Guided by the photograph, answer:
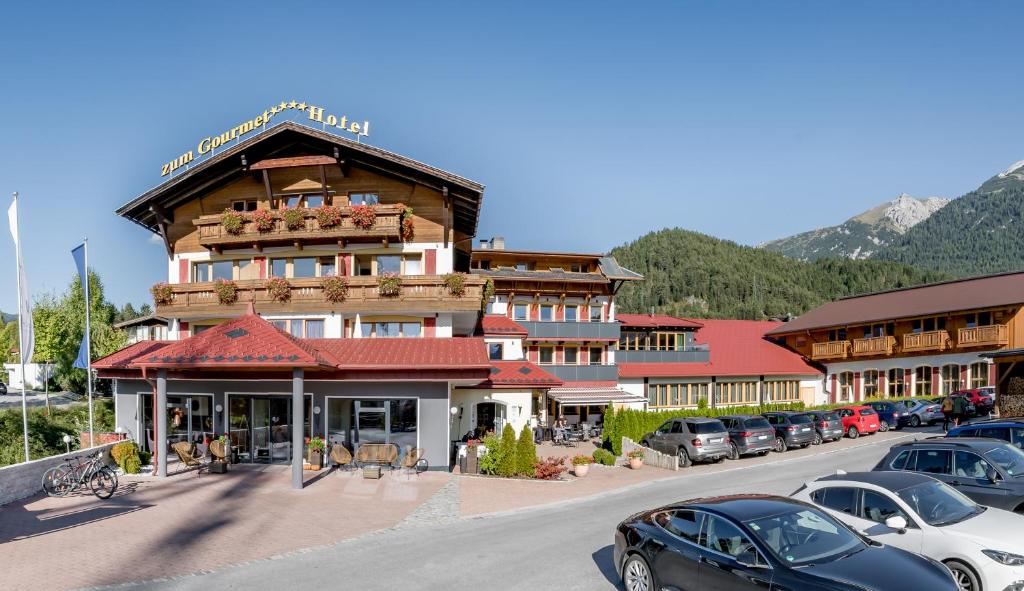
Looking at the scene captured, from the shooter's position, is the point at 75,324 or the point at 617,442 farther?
the point at 75,324

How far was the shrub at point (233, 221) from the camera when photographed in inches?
1097

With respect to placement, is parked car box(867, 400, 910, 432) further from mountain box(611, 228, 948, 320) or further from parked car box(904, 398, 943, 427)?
mountain box(611, 228, 948, 320)

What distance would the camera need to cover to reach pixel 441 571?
38.5 feet

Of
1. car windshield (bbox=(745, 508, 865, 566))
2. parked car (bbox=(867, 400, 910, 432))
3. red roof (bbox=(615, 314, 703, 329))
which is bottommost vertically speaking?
parked car (bbox=(867, 400, 910, 432))

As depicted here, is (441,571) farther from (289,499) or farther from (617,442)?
(617,442)

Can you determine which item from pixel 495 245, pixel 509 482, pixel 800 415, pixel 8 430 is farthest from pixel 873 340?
pixel 8 430

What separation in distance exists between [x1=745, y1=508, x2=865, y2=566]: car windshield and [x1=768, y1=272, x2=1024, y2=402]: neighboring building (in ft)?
126

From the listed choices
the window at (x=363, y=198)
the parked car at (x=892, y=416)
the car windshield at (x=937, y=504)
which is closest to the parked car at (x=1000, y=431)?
the car windshield at (x=937, y=504)

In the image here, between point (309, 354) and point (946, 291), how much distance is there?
44.0 m

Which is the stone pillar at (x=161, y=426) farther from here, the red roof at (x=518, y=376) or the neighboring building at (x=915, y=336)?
the neighboring building at (x=915, y=336)

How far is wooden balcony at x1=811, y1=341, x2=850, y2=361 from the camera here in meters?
49.6

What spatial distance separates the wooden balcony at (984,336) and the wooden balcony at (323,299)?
33.0 m

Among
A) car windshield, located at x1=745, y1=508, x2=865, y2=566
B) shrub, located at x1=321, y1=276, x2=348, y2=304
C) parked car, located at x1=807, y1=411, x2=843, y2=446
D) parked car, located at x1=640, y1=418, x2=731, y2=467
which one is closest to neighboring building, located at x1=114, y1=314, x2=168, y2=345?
shrub, located at x1=321, y1=276, x2=348, y2=304

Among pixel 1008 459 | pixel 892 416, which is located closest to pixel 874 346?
pixel 892 416
